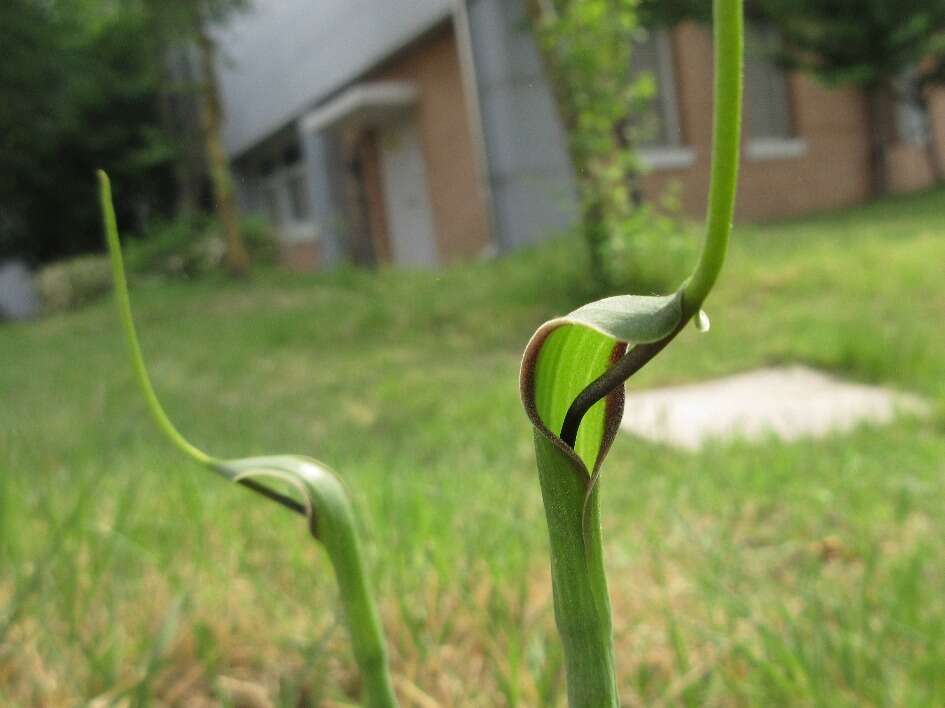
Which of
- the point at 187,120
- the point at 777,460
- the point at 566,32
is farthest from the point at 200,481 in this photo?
the point at 187,120

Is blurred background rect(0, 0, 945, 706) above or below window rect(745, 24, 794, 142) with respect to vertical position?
below

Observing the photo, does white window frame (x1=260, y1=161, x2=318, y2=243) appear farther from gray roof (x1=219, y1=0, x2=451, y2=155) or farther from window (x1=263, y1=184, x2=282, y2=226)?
gray roof (x1=219, y1=0, x2=451, y2=155)

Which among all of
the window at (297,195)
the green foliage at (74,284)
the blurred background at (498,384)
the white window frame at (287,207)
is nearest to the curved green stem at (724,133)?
the blurred background at (498,384)

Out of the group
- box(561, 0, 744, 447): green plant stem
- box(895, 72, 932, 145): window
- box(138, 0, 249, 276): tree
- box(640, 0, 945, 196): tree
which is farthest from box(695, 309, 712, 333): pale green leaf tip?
box(895, 72, 932, 145): window

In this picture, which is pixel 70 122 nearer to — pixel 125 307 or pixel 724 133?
pixel 125 307

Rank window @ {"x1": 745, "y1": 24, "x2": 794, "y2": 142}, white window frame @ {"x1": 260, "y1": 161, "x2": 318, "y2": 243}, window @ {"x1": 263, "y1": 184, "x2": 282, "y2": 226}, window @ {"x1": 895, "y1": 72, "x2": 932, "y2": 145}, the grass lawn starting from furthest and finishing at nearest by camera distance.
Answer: window @ {"x1": 263, "y1": 184, "x2": 282, "y2": 226}, white window frame @ {"x1": 260, "y1": 161, "x2": 318, "y2": 243}, window @ {"x1": 895, "y1": 72, "x2": 932, "y2": 145}, window @ {"x1": 745, "y1": 24, "x2": 794, "y2": 142}, the grass lawn

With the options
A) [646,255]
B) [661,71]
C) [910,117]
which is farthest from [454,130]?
[910,117]
